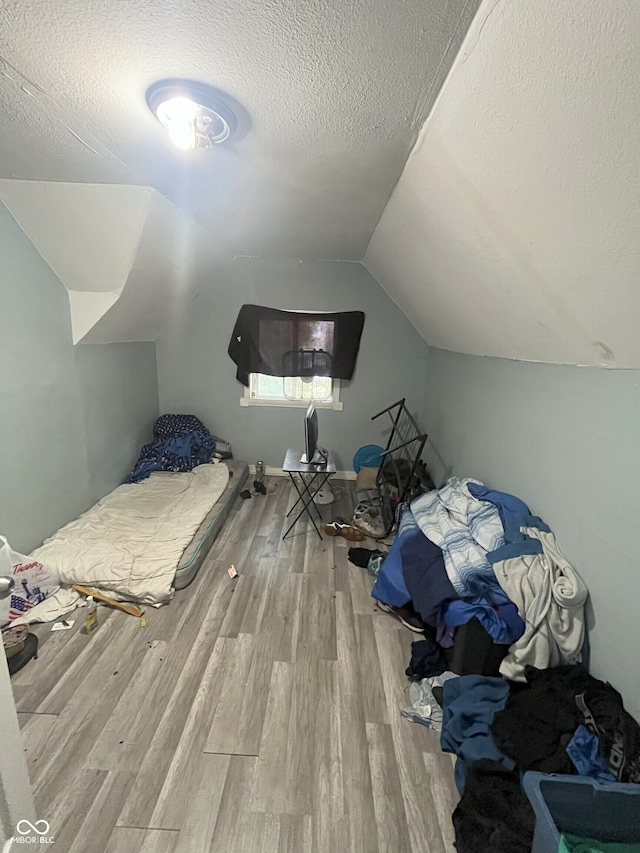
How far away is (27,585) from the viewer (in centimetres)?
227

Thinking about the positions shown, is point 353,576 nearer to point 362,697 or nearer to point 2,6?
point 362,697

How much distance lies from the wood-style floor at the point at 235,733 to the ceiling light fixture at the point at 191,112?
2284 mm

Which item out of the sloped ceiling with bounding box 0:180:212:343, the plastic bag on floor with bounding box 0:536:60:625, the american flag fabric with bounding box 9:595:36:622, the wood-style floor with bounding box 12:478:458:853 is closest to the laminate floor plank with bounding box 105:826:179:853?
the wood-style floor with bounding box 12:478:458:853

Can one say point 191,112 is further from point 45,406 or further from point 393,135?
point 45,406

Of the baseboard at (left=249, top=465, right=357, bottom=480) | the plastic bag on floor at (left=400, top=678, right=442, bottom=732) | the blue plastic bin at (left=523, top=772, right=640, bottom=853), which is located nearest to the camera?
the blue plastic bin at (left=523, top=772, right=640, bottom=853)

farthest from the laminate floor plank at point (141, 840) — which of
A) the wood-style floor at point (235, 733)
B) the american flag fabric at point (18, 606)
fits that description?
the american flag fabric at point (18, 606)

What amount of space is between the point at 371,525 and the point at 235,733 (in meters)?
1.86

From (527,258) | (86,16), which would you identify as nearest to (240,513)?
(527,258)

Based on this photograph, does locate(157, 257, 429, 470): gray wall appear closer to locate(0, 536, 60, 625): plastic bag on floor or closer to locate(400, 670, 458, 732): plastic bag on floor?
locate(0, 536, 60, 625): plastic bag on floor

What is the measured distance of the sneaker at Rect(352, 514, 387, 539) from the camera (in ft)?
10.7

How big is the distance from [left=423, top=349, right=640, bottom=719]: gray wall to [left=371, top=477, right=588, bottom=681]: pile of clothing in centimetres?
9

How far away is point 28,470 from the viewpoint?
96.8 inches

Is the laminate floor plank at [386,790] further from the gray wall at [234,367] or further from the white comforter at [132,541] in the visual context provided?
the gray wall at [234,367]

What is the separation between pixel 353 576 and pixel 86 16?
2837 millimetres
